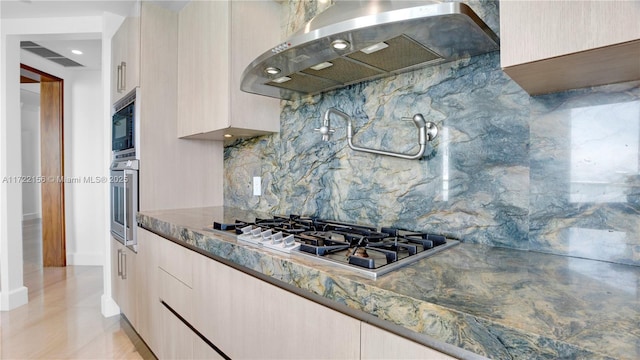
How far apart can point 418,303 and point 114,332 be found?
8.31 feet

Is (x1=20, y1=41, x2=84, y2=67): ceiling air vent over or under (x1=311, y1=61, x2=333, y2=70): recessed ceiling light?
over

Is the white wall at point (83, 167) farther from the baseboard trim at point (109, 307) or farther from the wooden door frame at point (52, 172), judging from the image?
the baseboard trim at point (109, 307)

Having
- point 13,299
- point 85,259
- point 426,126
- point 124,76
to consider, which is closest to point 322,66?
point 426,126

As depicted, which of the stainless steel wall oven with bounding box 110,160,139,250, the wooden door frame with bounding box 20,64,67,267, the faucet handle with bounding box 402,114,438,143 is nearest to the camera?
the faucet handle with bounding box 402,114,438,143

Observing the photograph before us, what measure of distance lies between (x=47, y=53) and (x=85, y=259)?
2.40 m

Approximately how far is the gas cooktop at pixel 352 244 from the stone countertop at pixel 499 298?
3 cm

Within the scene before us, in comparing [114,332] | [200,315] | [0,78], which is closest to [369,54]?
[200,315]

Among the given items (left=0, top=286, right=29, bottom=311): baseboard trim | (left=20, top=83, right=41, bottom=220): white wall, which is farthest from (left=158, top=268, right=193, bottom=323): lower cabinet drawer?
(left=20, top=83, right=41, bottom=220): white wall

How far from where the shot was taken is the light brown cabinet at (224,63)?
5.98ft

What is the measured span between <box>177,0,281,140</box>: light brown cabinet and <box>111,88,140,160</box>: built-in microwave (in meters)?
0.29

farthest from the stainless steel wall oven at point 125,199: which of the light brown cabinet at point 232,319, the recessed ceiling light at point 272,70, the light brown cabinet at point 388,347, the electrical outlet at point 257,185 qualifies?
the light brown cabinet at point 388,347

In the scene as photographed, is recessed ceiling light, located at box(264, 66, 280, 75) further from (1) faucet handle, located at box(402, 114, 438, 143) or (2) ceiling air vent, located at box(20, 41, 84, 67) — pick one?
(2) ceiling air vent, located at box(20, 41, 84, 67)

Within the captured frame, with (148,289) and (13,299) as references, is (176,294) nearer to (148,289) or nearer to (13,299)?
(148,289)

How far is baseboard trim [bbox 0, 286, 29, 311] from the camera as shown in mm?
2855
